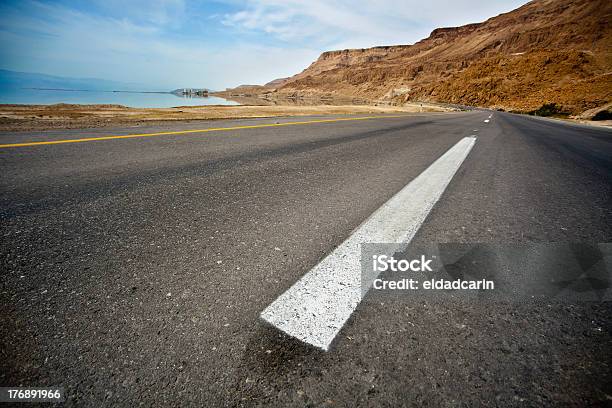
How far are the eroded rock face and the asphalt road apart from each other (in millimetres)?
46734

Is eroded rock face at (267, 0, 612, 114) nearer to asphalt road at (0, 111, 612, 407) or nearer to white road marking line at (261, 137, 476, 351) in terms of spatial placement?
white road marking line at (261, 137, 476, 351)

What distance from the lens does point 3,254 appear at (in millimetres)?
1465

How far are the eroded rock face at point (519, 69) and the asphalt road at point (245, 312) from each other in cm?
4673

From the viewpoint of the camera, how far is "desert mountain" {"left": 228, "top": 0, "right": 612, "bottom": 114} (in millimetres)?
53281

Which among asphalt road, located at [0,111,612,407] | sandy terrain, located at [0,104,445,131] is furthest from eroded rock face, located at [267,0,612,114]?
asphalt road, located at [0,111,612,407]

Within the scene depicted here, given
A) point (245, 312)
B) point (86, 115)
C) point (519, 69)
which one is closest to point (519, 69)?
point (519, 69)

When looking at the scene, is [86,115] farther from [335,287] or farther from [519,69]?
[519,69]

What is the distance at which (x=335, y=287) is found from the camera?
1.21m

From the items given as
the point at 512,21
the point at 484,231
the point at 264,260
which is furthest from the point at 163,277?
the point at 512,21

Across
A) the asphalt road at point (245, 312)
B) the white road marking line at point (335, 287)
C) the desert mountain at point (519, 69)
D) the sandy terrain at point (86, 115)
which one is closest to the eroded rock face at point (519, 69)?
the desert mountain at point (519, 69)

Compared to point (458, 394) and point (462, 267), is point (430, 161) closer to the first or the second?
point (462, 267)

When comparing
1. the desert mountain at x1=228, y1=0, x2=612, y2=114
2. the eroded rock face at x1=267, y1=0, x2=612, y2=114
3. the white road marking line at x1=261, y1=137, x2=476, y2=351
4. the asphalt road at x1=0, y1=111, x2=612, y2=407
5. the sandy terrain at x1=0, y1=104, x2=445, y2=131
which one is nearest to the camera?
the asphalt road at x1=0, y1=111, x2=612, y2=407

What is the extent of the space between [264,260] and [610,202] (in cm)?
331

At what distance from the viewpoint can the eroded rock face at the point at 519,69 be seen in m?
53.4
